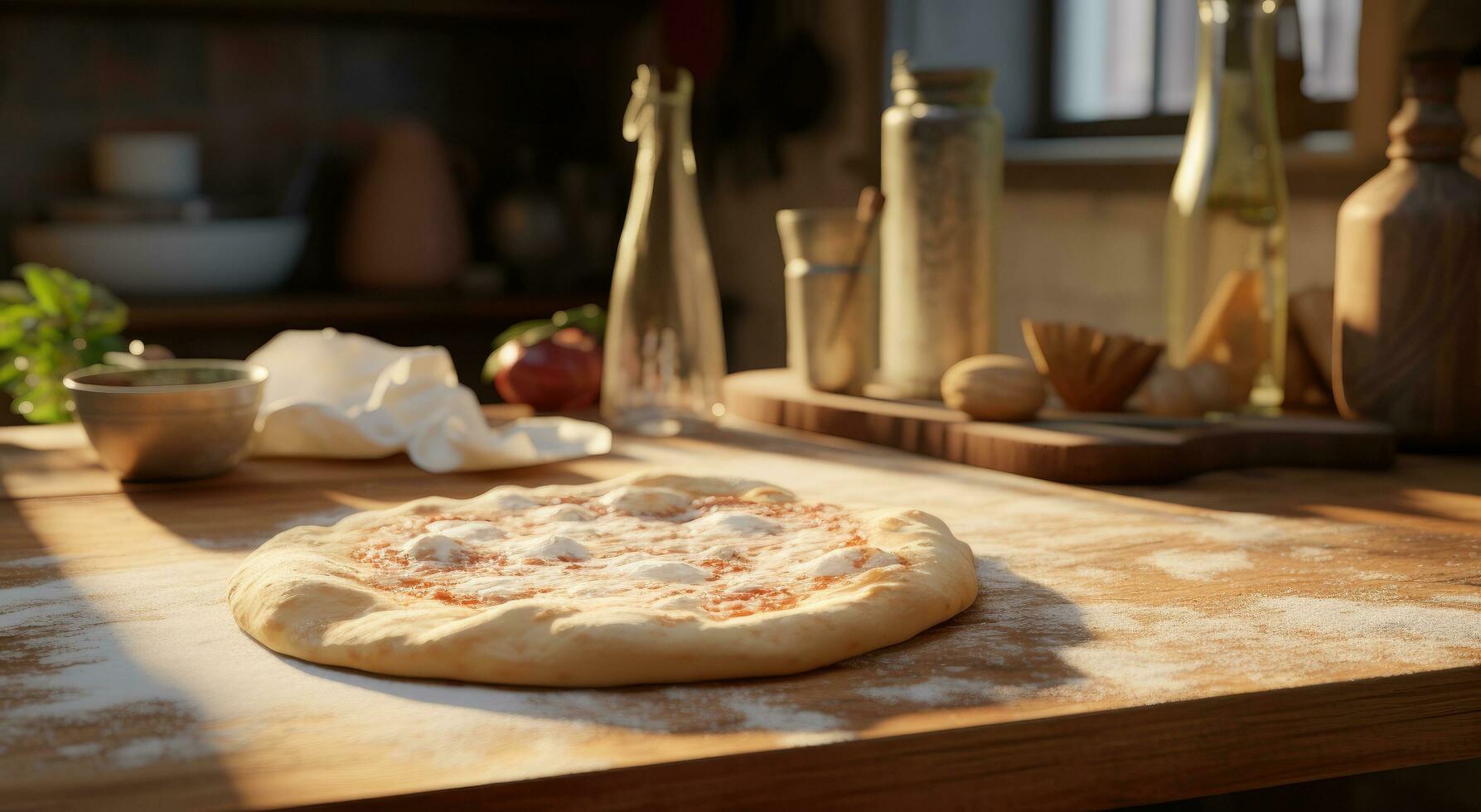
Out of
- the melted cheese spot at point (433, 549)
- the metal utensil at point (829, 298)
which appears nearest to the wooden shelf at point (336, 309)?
the metal utensil at point (829, 298)

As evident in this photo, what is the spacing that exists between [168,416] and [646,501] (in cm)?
42

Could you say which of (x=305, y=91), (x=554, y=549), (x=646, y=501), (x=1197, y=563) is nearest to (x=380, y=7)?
(x=305, y=91)

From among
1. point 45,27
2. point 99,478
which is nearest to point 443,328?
point 45,27

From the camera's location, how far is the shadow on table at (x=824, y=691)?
635 millimetres

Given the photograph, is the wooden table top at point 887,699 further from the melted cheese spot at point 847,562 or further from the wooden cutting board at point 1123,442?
the wooden cutting board at point 1123,442

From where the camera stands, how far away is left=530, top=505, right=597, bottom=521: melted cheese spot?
962mm

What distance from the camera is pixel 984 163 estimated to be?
1410 millimetres

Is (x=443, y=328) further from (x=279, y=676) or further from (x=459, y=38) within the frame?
(x=279, y=676)

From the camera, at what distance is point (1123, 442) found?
116 centimetres

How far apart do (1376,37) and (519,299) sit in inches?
68.0

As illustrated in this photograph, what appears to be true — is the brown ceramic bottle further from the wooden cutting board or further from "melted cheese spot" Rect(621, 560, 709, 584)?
"melted cheese spot" Rect(621, 560, 709, 584)

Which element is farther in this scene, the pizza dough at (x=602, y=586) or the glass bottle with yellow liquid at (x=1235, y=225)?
the glass bottle with yellow liquid at (x=1235, y=225)

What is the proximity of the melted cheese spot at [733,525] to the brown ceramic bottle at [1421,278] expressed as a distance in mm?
641

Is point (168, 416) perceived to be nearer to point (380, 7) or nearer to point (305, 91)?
point (380, 7)
